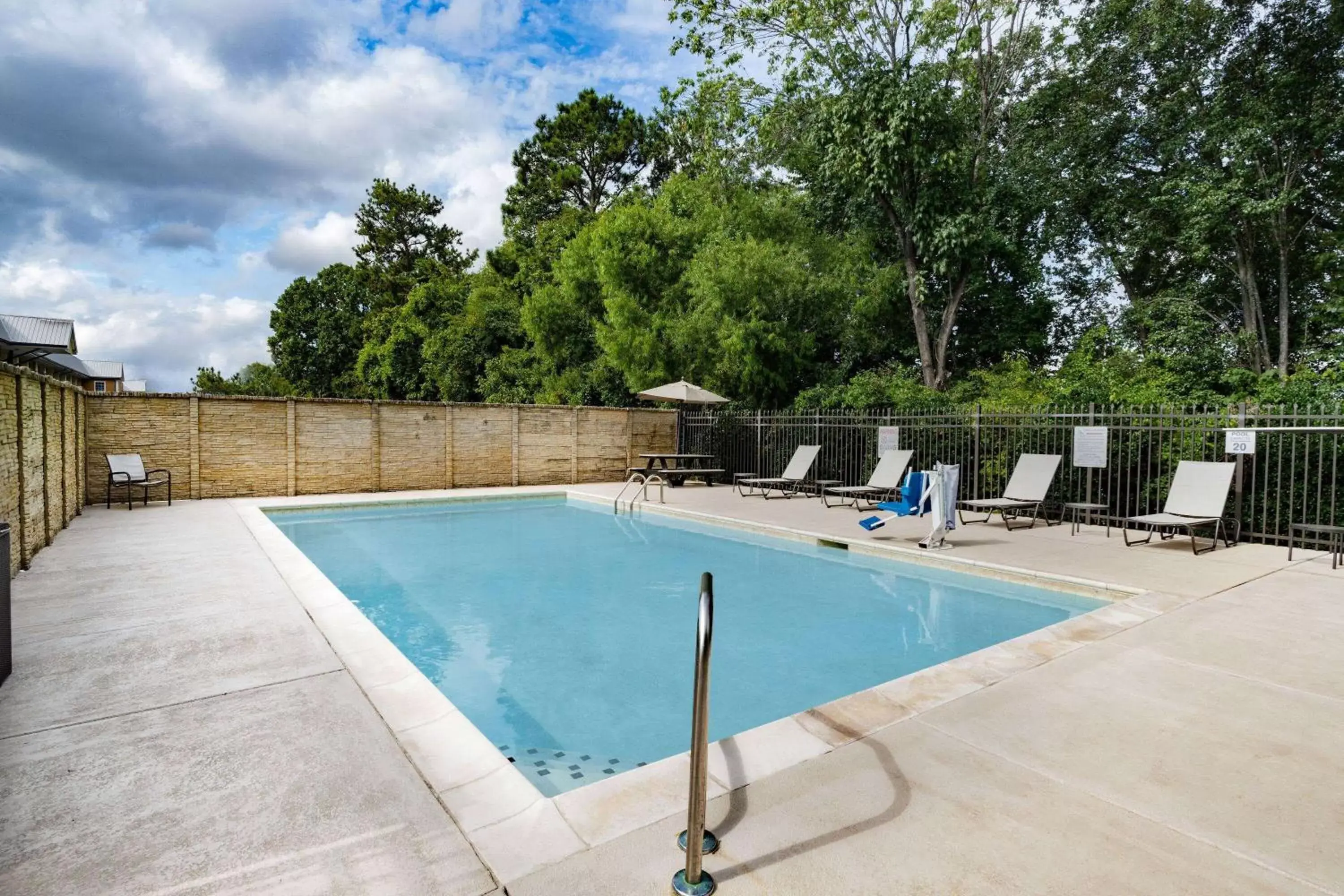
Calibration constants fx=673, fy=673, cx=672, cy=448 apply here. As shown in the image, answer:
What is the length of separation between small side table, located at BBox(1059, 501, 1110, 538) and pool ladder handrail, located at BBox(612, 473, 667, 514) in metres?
5.90

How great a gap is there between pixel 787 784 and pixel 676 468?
13.5 m

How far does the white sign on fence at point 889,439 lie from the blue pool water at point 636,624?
139 inches

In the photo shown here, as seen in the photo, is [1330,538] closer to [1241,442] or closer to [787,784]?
[1241,442]

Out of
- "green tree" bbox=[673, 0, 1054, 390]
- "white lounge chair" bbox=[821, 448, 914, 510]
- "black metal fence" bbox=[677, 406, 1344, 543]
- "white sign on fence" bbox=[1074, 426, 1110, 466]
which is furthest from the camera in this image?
"green tree" bbox=[673, 0, 1054, 390]

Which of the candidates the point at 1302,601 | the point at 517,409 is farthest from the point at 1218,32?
the point at 517,409

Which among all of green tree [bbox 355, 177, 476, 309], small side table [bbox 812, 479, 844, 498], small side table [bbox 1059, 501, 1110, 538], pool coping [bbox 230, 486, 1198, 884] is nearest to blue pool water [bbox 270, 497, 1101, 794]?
pool coping [bbox 230, 486, 1198, 884]

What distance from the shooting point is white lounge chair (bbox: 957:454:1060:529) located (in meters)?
8.47

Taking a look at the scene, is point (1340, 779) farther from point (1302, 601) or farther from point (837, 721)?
point (1302, 601)

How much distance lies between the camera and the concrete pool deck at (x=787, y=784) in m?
1.85

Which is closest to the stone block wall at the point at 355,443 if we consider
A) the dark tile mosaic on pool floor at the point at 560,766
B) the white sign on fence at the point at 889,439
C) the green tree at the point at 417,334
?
the white sign on fence at the point at 889,439

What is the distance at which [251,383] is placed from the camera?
47875 millimetres

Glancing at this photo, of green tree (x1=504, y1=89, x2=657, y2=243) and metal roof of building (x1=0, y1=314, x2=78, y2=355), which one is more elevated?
green tree (x1=504, y1=89, x2=657, y2=243)

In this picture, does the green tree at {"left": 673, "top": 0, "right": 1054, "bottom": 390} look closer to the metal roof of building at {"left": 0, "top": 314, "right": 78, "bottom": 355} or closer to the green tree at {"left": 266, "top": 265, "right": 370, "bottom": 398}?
the metal roof of building at {"left": 0, "top": 314, "right": 78, "bottom": 355}

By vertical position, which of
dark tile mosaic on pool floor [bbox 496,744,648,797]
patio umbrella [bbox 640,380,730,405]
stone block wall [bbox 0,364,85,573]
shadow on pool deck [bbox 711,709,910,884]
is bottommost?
dark tile mosaic on pool floor [bbox 496,744,648,797]
